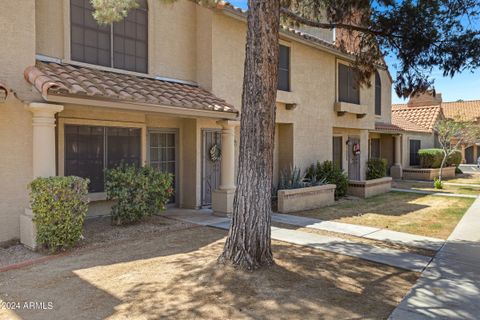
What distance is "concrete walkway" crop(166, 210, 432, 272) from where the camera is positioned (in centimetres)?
642

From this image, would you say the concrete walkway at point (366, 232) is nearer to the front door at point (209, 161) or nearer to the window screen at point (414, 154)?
the front door at point (209, 161)

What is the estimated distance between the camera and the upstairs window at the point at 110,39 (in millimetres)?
8930

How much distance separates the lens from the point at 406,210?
39.3 feet

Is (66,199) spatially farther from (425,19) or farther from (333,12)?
(425,19)

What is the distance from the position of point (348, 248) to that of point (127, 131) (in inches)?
252

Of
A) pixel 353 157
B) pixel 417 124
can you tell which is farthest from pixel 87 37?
pixel 417 124

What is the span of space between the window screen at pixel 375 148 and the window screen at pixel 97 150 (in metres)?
17.0

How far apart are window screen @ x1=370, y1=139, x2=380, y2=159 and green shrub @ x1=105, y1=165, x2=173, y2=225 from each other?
57.2ft

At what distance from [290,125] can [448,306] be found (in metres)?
9.75

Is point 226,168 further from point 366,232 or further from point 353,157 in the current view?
point 353,157

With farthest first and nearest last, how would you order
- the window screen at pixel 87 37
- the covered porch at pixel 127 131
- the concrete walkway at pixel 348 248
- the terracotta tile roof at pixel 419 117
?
the terracotta tile roof at pixel 419 117 → the window screen at pixel 87 37 → the covered porch at pixel 127 131 → the concrete walkway at pixel 348 248

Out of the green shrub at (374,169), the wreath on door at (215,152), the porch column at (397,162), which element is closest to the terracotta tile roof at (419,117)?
the porch column at (397,162)

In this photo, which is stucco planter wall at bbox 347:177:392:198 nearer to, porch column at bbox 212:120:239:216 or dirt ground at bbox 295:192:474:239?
dirt ground at bbox 295:192:474:239

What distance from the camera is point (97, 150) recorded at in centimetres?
947
